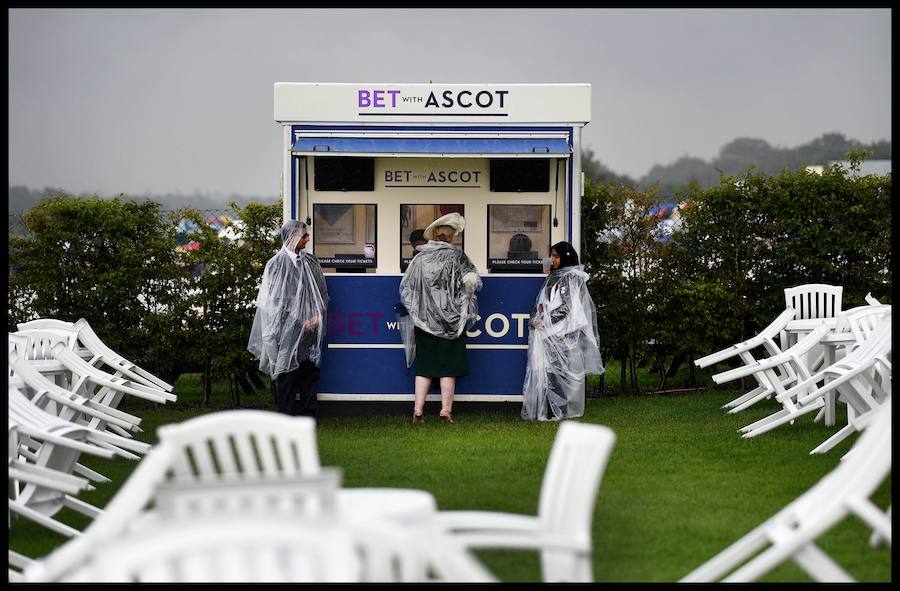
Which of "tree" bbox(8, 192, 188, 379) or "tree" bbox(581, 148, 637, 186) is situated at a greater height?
"tree" bbox(581, 148, 637, 186)

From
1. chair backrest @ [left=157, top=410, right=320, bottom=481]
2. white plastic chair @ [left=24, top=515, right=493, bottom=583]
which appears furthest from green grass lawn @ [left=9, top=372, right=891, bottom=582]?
white plastic chair @ [left=24, top=515, right=493, bottom=583]

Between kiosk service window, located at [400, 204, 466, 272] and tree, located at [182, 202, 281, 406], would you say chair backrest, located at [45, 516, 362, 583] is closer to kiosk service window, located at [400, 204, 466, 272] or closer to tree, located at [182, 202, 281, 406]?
kiosk service window, located at [400, 204, 466, 272]

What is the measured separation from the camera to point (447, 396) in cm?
1102

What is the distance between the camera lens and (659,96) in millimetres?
34656

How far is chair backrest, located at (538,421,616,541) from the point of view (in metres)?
4.20

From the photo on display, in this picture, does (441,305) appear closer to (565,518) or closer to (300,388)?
(300,388)

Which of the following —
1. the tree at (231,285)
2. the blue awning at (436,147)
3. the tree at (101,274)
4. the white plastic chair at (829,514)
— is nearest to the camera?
the white plastic chair at (829,514)

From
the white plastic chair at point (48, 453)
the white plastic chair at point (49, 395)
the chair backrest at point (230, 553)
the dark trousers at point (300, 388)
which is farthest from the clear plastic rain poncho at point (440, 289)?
the chair backrest at point (230, 553)

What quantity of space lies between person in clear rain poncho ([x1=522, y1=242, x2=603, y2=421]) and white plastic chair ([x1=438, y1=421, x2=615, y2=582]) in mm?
6560

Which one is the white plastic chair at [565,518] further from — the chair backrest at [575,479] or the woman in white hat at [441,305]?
the woman in white hat at [441,305]

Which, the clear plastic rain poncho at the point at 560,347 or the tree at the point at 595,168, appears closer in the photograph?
the clear plastic rain poncho at the point at 560,347

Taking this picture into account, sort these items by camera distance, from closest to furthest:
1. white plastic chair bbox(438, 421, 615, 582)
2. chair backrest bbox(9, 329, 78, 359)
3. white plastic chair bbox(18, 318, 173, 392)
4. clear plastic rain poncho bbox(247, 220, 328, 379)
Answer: white plastic chair bbox(438, 421, 615, 582)
chair backrest bbox(9, 329, 78, 359)
white plastic chair bbox(18, 318, 173, 392)
clear plastic rain poncho bbox(247, 220, 328, 379)

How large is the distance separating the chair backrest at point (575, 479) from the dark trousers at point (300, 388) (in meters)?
6.47

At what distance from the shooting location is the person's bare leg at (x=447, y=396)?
A: 432 inches
